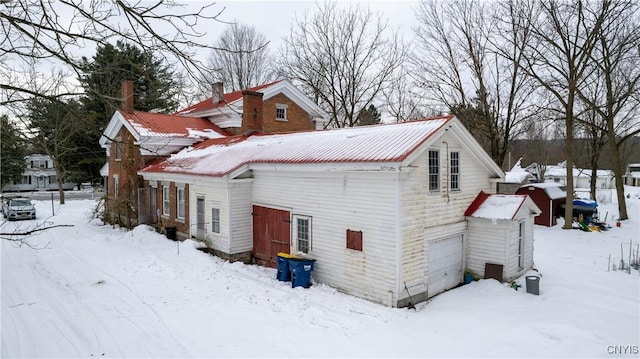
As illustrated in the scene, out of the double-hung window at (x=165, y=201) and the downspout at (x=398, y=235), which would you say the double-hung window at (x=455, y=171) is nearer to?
the downspout at (x=398, y=235)

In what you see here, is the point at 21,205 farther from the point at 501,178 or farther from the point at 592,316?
the point at 592,316

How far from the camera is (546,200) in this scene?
2461 centimetres

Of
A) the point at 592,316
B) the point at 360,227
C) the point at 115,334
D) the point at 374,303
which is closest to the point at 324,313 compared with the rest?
the point at 374,303

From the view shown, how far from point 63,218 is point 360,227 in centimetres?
2363

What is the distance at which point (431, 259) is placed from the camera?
39.5 feet

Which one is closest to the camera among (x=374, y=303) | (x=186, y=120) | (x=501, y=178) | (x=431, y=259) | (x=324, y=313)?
(x=324, y=313)

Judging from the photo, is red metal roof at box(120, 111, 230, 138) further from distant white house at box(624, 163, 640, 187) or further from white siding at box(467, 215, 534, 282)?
distant white house at box(624, 163, 640, 187)

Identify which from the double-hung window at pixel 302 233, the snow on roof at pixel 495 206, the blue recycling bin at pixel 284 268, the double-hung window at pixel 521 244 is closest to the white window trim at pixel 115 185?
the double-hung window at pixel 302 233

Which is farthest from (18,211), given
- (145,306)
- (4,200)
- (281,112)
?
(145,306)

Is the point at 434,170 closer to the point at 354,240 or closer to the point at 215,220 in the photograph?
the point at 354,240

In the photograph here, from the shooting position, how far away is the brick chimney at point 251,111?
21547 mm

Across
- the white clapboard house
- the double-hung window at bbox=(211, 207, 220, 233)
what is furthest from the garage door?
the double-hung window at bbox=(211, 207, 220, 233)

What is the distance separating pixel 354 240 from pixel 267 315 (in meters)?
3.27

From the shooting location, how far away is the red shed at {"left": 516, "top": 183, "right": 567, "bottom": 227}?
80.1ft
